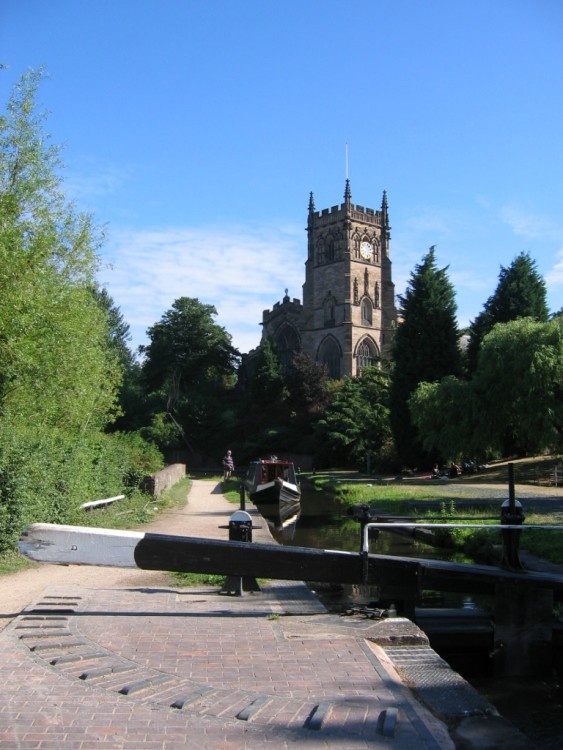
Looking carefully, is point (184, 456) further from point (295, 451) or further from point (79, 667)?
point (79, 667)

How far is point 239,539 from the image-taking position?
325 inches

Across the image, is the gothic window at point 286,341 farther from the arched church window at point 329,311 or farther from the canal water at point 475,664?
the canal water at point 475,664

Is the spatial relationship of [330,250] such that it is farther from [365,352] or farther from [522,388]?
[522,388]

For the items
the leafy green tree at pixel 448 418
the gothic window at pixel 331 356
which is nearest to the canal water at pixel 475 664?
the leafy green tree at pixel 448 418

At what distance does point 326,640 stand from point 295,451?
53195 mm

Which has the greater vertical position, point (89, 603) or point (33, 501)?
point (33, 501)

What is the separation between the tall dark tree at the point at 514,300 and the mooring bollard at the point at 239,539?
37.4m

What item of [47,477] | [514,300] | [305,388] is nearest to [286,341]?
[305,388]

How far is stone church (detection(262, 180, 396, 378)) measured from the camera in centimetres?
8012

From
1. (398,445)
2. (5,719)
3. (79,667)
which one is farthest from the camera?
(398,445)

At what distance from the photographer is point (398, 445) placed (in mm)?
44906

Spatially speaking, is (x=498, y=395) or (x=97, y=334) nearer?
(x=97, y=334)

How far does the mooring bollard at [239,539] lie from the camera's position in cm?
813

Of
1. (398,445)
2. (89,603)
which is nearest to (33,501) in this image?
(89,603)
